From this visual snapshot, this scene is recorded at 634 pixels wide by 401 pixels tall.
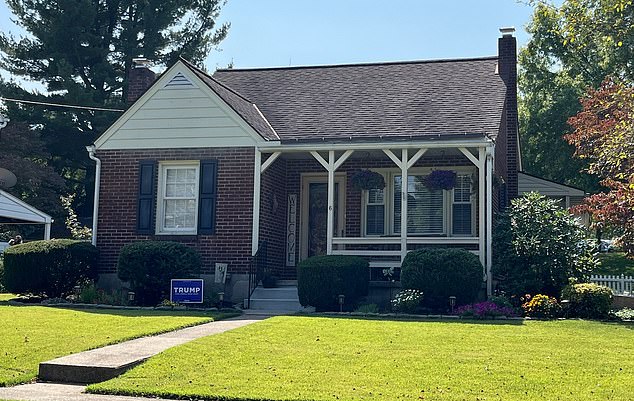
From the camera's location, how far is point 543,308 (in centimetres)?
1451

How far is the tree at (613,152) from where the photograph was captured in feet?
37.8

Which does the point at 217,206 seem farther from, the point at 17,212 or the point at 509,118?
the point at 17,212

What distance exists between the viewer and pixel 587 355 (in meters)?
9.89

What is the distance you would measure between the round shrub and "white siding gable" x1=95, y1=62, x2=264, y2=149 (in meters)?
4.80

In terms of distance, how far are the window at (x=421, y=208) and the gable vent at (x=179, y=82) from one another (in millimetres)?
5000

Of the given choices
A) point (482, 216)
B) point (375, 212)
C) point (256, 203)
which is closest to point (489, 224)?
point (482, 216)

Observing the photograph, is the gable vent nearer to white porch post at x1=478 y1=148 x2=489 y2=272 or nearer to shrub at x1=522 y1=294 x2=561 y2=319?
white porch post at x1=478 y1=148 x2=489 y2=272

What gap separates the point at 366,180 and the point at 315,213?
1.94 meters

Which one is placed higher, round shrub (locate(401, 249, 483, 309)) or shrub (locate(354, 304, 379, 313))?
round shrub (locate(401, 249, 483, 309))

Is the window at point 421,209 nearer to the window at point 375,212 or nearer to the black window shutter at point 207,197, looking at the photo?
the window at point 375,212

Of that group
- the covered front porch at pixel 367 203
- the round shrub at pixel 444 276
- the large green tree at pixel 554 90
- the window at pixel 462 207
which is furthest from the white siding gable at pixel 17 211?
the large green tree at pixel 554 90

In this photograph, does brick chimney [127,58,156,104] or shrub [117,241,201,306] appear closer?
shrub [117,241,201,306]

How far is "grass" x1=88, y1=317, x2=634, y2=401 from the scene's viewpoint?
8023 mm

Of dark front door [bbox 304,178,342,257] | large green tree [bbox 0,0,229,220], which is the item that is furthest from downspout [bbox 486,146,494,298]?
large green tree [bbox 0,0,229,220]
